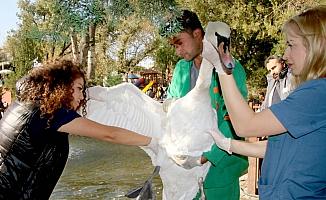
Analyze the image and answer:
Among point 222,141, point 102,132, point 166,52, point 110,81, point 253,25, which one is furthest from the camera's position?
point 253,25

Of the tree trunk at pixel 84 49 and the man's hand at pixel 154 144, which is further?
the man's hand at pixel 154 144

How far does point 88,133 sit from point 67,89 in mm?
204

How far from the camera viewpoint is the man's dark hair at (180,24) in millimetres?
1934

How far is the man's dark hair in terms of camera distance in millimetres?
1934

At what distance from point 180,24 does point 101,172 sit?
6072 mm

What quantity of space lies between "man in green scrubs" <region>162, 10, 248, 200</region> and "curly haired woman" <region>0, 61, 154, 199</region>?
0.43 meters

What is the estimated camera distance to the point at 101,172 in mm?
7828

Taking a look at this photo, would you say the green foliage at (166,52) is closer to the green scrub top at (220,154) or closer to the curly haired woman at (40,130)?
the green scrub top at (220,154)

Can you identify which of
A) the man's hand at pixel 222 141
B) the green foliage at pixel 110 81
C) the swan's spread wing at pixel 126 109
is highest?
the green foliage at pixel 110 81

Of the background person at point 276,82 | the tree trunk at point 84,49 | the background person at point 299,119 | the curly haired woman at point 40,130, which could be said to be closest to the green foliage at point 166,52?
the tree trunk at point 84,49

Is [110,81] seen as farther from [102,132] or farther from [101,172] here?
[101,172]

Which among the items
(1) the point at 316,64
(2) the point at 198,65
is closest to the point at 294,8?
(2) the point at 198,65

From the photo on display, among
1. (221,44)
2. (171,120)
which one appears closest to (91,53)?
(171,120)

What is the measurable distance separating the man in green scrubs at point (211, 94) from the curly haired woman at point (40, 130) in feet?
1.39
